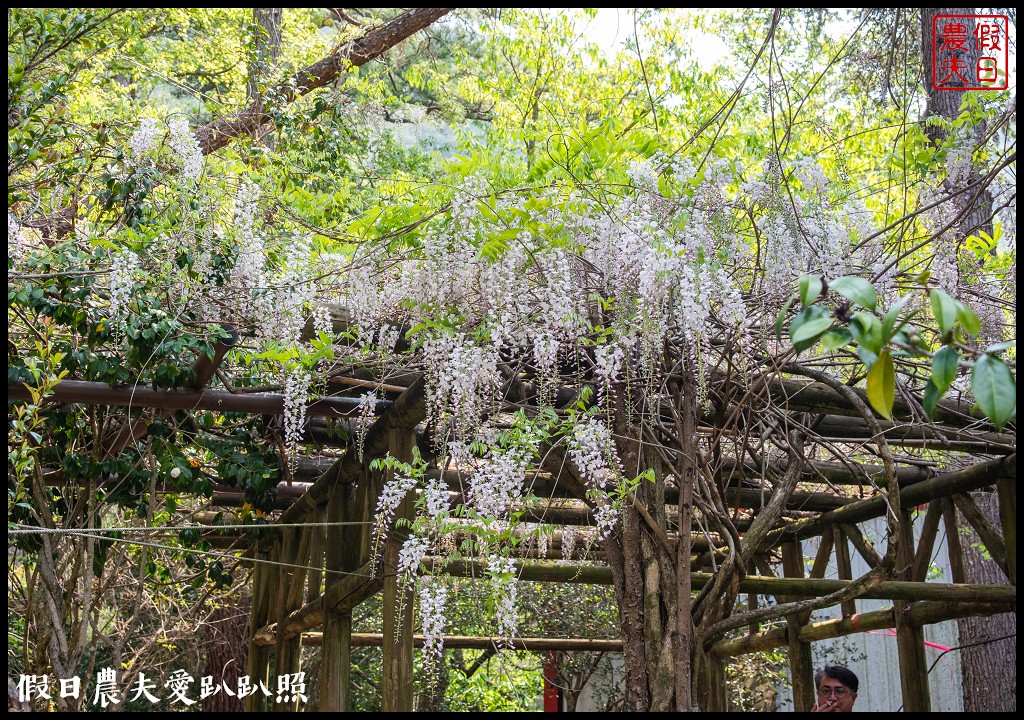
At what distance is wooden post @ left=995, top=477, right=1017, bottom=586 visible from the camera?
3551mm

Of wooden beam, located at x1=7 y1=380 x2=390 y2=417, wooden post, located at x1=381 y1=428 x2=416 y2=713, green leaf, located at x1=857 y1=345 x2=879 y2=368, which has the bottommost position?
wooden post, located at x1=381 y1=428 x2=416 y2=713

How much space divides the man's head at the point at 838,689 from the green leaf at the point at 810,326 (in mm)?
3121

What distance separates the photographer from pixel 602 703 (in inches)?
398

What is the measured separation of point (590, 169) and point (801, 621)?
3.21m

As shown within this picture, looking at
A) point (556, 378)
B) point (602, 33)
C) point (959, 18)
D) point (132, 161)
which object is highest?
point (602, 33)

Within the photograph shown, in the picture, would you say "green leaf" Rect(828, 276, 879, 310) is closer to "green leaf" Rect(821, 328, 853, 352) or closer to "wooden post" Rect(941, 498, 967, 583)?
"green leaf" Rect(821, 328, 853, 352)

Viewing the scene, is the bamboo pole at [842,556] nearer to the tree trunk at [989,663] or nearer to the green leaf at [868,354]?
the tree trunk at [989,663]

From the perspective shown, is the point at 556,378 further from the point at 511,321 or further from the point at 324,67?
the point at 324,67

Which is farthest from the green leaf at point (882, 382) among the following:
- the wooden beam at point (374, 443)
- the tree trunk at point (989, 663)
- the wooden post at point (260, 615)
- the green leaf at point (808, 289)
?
the wooden post at point (260, 615)

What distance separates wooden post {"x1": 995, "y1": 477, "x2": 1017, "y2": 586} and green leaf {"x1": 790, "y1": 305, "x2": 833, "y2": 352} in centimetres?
279

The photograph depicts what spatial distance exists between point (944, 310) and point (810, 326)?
0.61ft

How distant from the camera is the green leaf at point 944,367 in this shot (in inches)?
49.3

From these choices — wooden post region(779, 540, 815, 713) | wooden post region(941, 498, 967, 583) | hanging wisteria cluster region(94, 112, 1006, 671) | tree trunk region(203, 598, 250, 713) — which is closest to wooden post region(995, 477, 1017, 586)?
wooden post region(941, 498, 967, 583)

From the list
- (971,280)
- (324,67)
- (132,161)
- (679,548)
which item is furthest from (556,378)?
(324,67)
